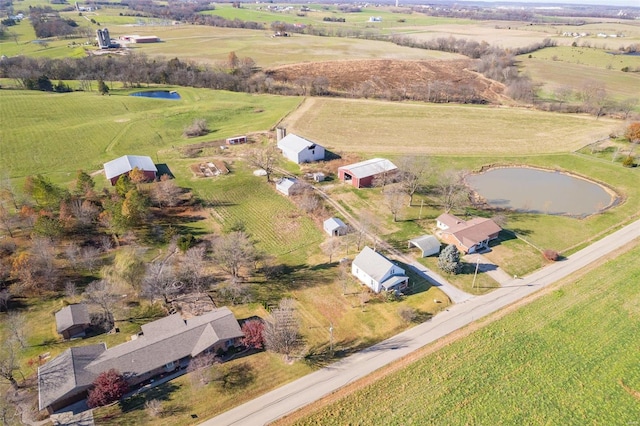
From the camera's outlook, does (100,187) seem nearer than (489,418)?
No

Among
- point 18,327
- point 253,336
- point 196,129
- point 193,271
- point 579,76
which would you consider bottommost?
point 18,327

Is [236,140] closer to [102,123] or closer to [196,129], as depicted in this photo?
[196,129]

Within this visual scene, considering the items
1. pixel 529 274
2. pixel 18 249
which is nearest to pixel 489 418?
pixel 529 274

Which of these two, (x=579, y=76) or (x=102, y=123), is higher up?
(x=579, y=76)

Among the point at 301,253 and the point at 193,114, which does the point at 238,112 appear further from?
the point at 301,253

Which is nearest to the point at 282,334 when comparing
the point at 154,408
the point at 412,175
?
the point at 154,408

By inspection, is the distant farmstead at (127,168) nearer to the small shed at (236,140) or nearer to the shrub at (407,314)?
the small shed at (236,140)
